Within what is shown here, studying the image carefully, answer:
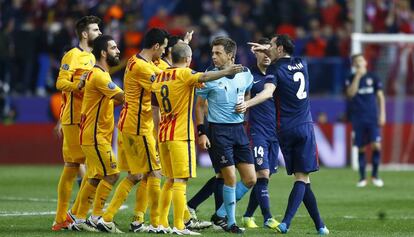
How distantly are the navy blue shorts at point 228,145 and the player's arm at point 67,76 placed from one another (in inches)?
73.6

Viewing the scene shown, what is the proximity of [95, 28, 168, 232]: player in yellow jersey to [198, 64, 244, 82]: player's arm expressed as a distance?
943mm

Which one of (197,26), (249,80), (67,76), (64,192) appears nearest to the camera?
(249,80)

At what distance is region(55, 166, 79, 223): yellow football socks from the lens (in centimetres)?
1374

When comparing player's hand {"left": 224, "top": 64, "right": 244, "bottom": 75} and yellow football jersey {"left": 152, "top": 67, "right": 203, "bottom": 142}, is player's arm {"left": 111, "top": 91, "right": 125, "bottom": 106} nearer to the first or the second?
yellow football jersey {"left": 152, "top": 67, "right": 203, "bottom": 142}

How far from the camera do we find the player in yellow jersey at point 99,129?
13297 mm

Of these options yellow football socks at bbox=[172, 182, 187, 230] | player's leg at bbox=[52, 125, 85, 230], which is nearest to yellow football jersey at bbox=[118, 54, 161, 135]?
player's leg at bbox=[52, 125, 85, 230]

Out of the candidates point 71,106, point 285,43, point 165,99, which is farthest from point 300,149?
point 71,106

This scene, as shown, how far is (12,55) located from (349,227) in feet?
55.6

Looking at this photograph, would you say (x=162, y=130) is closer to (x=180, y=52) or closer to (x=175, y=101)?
(x=175, y=101)

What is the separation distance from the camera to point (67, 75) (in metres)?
14.2

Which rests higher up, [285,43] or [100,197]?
[285,43]

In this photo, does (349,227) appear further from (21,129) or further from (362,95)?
(21,129)

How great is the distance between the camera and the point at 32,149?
28328mm

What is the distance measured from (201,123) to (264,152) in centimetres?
156
